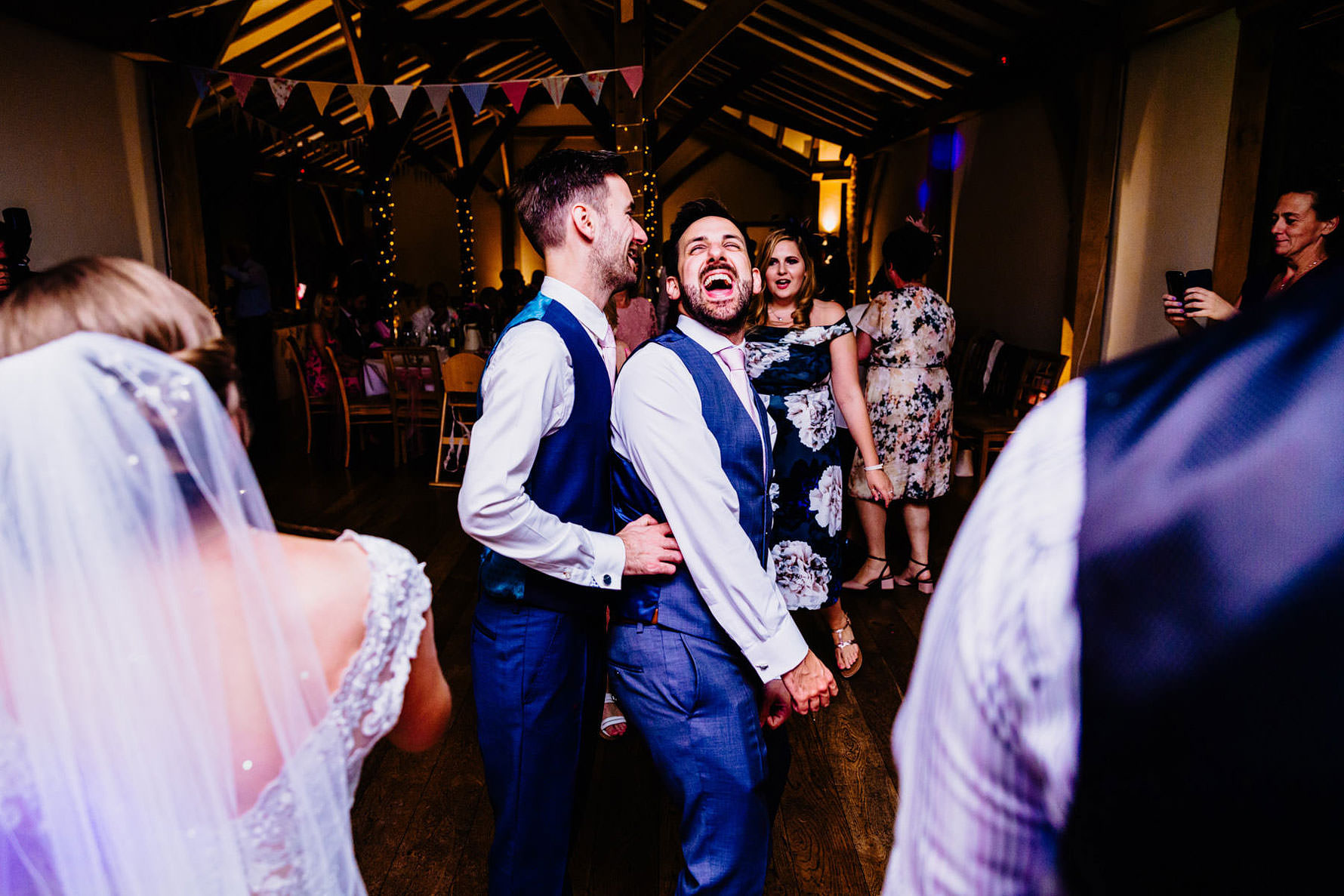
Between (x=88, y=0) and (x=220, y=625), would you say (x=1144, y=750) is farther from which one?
(x=88, y=0)

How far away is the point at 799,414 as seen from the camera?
2584 mm

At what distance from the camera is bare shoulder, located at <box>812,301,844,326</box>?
2.83 meters

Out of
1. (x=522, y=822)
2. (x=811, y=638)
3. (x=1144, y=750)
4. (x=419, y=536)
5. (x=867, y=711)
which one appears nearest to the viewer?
(x=1144, y=750)

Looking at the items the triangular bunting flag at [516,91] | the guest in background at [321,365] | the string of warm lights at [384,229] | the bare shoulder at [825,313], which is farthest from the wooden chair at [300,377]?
the bare shoulder at [825,313]

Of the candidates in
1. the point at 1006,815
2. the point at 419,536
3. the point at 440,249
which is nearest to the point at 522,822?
the point at 1006,815

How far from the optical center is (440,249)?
16.6 metres

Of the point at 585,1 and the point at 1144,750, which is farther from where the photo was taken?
the point at 585,1

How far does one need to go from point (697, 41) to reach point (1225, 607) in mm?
6648

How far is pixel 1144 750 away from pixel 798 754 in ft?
7.55

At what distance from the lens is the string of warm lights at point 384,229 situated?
7.23 metres

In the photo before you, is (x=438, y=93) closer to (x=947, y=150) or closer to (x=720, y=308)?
(x=720, y=308)

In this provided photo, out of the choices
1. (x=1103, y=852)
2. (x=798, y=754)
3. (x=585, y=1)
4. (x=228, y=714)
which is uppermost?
(x=585, y=1)

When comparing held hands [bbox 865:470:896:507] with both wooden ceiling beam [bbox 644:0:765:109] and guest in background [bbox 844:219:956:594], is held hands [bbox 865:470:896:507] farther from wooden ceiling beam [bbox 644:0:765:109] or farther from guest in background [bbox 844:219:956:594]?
Answer: wooden ceiling beam [bbox 644:0:765:109]

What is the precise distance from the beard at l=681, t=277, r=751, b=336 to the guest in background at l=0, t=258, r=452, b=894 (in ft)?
3.00
